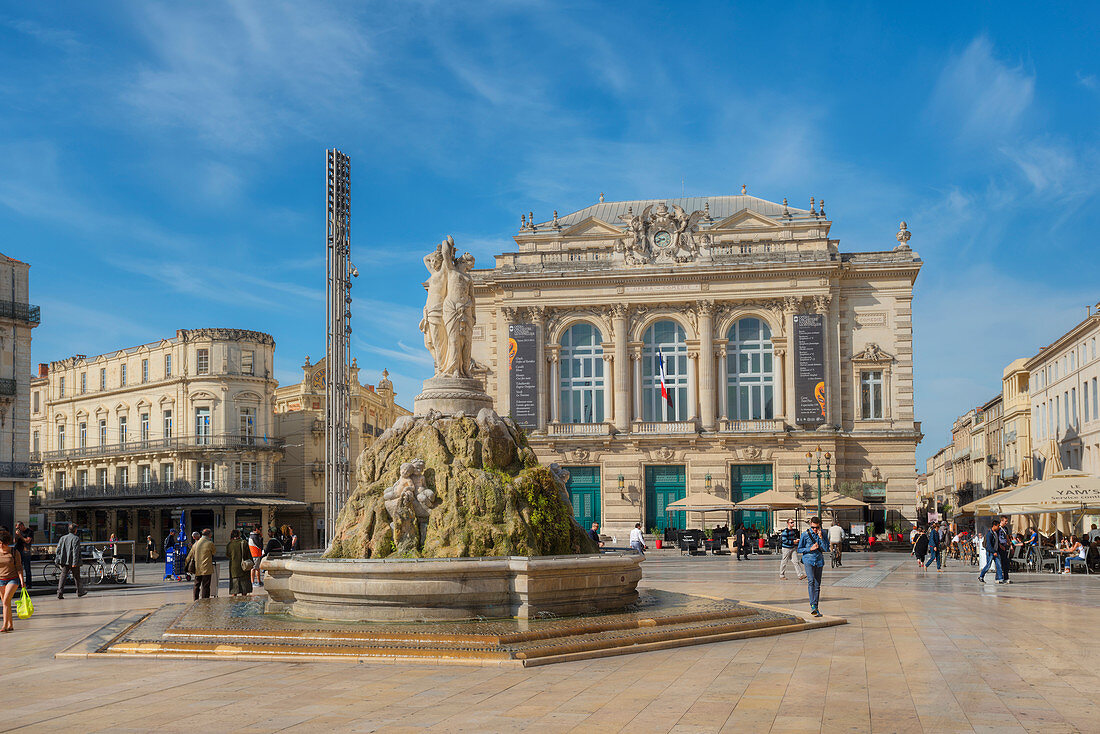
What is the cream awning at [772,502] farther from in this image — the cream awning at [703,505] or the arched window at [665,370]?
the arched window at [665,370]

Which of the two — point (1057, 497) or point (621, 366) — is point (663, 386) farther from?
point (1057, 497)

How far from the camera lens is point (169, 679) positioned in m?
10.5

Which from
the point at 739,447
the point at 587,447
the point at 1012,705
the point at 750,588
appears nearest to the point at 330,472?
the point at 750,588

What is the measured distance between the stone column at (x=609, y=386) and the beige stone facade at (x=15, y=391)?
2577cm

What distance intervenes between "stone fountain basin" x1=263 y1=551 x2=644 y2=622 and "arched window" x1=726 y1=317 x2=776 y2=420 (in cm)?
3845

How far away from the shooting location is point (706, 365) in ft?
168

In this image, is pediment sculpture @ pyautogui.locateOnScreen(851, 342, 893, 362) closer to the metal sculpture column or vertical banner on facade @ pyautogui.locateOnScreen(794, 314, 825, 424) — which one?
vertical banner on facade @ pyautogui.locateOnScreen(794, 314, 825, 424)

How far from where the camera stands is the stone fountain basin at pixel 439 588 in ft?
44.4

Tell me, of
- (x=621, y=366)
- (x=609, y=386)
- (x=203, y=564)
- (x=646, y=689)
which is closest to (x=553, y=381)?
(x=609, y=386)

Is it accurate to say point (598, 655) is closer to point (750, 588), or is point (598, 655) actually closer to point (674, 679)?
point (674, 679)

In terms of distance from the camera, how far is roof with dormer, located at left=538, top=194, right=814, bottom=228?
56156 millimetres

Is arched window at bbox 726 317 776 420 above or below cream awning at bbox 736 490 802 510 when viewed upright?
above

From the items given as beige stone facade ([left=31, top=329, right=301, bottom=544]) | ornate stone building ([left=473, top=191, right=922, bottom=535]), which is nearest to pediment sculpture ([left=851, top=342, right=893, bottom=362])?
ornate stone building ([left=473, top=191, right=922, bottom=535])

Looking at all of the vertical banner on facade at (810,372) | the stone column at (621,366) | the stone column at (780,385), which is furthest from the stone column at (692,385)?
the vertical banner on facade at (810,372)
